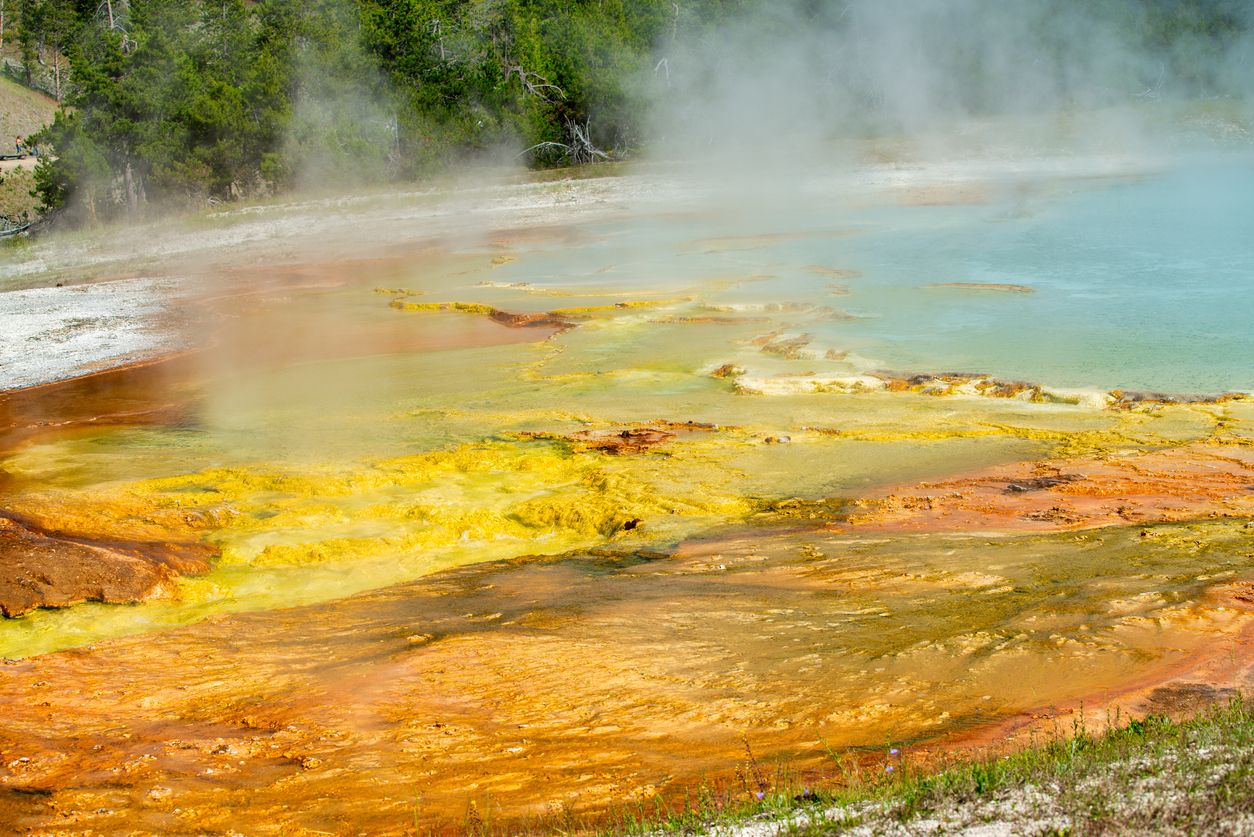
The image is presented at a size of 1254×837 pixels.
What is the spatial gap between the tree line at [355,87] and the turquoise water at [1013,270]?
668 cm

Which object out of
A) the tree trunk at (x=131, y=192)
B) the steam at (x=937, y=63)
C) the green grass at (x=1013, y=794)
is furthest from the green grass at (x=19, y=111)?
the green grass at (x=1013, y=794)

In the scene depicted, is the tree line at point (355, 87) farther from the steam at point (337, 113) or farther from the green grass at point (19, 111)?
the green grass at point (19, 111)

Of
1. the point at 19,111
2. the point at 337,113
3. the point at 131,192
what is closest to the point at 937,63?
the point at 337,113

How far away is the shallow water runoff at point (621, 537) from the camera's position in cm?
303

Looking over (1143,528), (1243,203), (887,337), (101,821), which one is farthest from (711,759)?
(1243,203)

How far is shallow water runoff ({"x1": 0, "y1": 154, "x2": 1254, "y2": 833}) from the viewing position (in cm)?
303

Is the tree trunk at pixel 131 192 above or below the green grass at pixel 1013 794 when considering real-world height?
above

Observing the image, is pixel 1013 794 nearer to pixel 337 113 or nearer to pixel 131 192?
pixel 131 192

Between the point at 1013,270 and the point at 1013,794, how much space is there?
10236 mm

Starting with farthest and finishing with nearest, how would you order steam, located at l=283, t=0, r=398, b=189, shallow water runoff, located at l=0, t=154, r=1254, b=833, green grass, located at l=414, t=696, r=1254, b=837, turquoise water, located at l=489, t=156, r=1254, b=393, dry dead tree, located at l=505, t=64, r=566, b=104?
dry dead tree, located at l=505, t=64, r=566, b=104 < steam, located at l=283, t=0, r=398, b=189 < turquoise water, located at l=489, t=156, r=1254, b=393 < shallow water runoff, located at l=0, t=154, r=1254, b=833 < green grass, located at l=414, t=696, r=1254, b=837

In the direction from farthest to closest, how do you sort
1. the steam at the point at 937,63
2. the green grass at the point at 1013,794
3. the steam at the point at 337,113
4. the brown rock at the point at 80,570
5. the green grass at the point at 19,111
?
the green grass at the point at 19,111 < the steam at the point at 937,63 < the steam at the point at 337,113 < the brown rock at the point at 80,570 < the green grass at the point at 1013,794

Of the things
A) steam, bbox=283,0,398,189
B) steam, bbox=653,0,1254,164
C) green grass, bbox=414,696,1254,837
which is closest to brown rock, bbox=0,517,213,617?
green grass, bbox=414,696,1254,837

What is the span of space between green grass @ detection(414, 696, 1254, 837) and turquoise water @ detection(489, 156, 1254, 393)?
520cm

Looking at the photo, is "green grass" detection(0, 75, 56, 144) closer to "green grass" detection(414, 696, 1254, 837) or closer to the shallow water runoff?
the shallow water runoff
